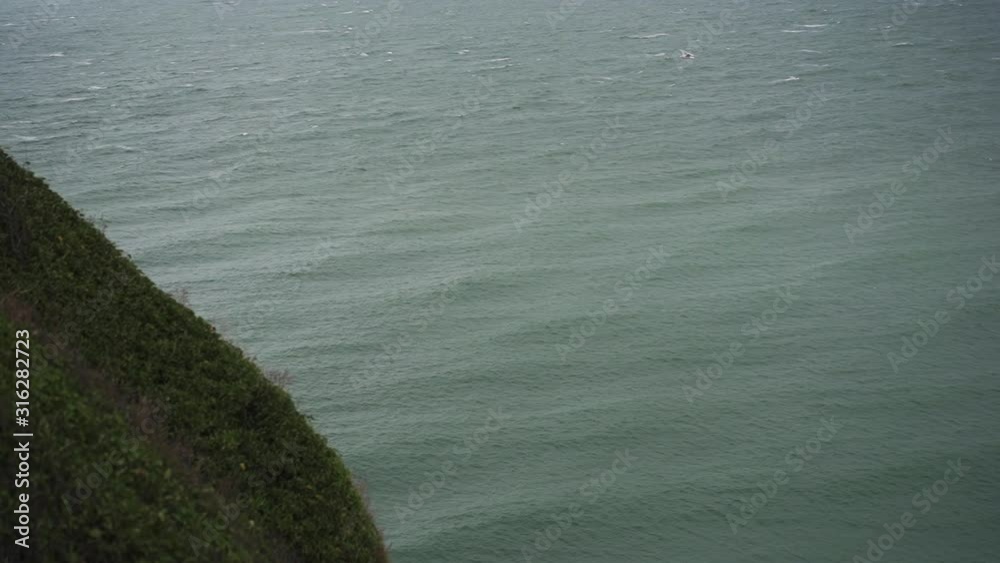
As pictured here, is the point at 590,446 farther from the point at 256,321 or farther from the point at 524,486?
the point at 256,321

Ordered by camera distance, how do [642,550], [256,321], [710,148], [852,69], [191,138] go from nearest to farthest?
[642,550]
[256,321]
[710,148]
[191,138]
[852,69]

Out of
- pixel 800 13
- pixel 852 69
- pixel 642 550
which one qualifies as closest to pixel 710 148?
pixel 852 69

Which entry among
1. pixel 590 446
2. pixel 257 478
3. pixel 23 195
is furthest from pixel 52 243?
pixel 590 446

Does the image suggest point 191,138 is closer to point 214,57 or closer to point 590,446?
point 214,57

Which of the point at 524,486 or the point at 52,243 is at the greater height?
the point at 52,243

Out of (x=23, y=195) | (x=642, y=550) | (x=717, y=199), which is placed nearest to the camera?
(x=23, y=195)

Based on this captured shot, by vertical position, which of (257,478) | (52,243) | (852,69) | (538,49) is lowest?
(257,478)

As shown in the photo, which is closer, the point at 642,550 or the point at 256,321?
the point at 642,550
